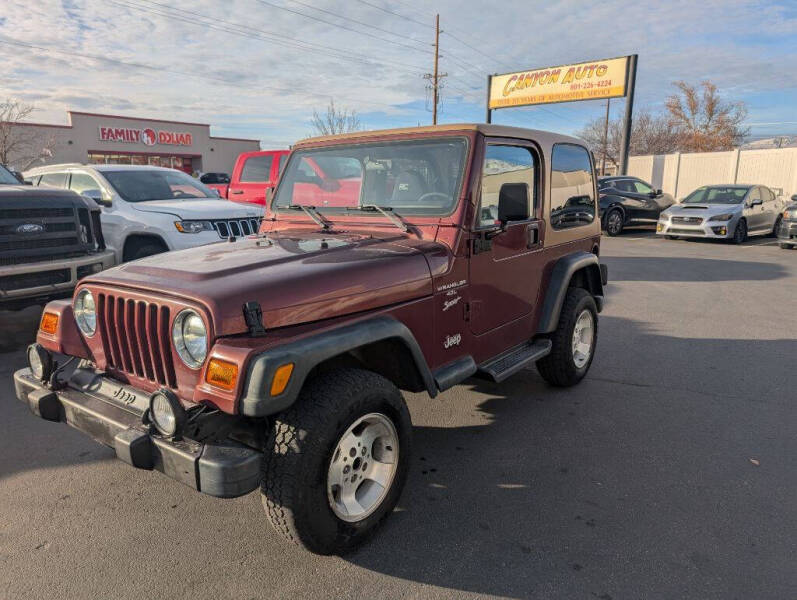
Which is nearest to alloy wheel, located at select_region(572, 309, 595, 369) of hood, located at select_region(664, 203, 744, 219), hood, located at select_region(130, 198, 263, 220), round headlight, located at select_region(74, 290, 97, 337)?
round headlight, located at select_region(74, 290, 97, 337)

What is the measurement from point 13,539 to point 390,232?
8.38 feet

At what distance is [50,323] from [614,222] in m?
16.1

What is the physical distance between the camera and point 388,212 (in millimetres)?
3467

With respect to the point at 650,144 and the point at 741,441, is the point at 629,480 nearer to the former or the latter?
the point at 741,441

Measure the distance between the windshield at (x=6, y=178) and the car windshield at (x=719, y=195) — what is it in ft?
50.6

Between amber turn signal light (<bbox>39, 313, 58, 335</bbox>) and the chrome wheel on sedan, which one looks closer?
the chrome wheel on sedan

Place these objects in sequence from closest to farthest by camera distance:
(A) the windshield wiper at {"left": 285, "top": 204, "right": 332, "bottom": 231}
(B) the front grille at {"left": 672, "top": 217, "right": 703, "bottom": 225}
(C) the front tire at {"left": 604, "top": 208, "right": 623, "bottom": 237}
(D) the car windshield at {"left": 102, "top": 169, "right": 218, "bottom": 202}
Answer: (A) the windshield wiper at {"left": 285, "top": 204, "right": 332, "bottom": 231}, (D) the car windshield at {"left": 102, "top": 169, "right": 218, "bottom": 202}, (B) the front grille at {"left": 672, "top": 217, "right": 703, "bottom": 225}, (C) the front tire at {"left": 604, "top": 208, "right": 623, "bottom": 237}

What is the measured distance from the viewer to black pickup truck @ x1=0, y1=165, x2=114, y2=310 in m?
5.43

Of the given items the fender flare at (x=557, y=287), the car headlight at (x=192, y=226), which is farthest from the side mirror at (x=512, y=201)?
the car headlight at (x=192, y=226)

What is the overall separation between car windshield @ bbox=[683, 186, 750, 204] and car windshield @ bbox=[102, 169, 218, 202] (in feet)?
42.9

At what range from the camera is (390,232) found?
3.39m

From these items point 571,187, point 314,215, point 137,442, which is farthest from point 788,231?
point 137,442

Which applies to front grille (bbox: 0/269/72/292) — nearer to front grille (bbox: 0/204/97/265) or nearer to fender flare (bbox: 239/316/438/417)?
front grille (bbox: 0/204/97/265)

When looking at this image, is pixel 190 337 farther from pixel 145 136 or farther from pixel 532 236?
pixel 145 136
